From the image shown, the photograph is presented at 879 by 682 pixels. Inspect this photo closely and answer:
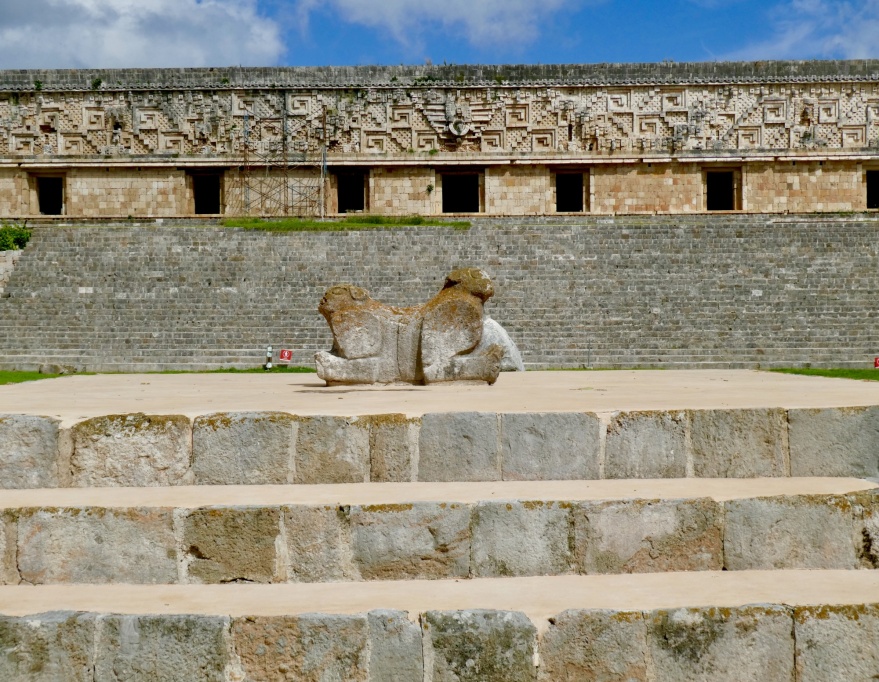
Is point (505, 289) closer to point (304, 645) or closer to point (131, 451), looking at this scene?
point (131, 451)

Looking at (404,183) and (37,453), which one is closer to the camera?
(37,453)

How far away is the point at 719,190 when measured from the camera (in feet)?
87.9

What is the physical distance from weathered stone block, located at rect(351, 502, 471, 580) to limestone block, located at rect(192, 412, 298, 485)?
78cm

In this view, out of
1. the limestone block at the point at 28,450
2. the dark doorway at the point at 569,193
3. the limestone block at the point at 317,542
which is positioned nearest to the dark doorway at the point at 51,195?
the dark doorway at the point at 569,193

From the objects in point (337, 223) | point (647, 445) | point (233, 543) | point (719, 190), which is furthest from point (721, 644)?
point (719, 190)

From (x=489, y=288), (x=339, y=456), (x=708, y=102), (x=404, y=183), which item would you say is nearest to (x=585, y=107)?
(x=708, y=102)

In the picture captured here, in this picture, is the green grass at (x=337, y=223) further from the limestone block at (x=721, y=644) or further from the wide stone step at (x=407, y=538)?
the limestone block at (x=721, y=644)

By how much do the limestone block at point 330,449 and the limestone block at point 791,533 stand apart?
172cm

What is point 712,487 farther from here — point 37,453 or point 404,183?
point 404,183

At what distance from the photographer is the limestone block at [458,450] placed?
14.9 ft

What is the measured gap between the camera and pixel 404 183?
25.6m

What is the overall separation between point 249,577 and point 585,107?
23538mm

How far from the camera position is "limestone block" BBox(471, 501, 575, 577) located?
3.87 m

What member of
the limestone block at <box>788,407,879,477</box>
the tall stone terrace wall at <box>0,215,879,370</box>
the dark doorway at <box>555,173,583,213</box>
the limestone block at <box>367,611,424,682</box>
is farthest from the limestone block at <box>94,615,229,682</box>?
the dark doorway at <box>555,173,583,213</box>
